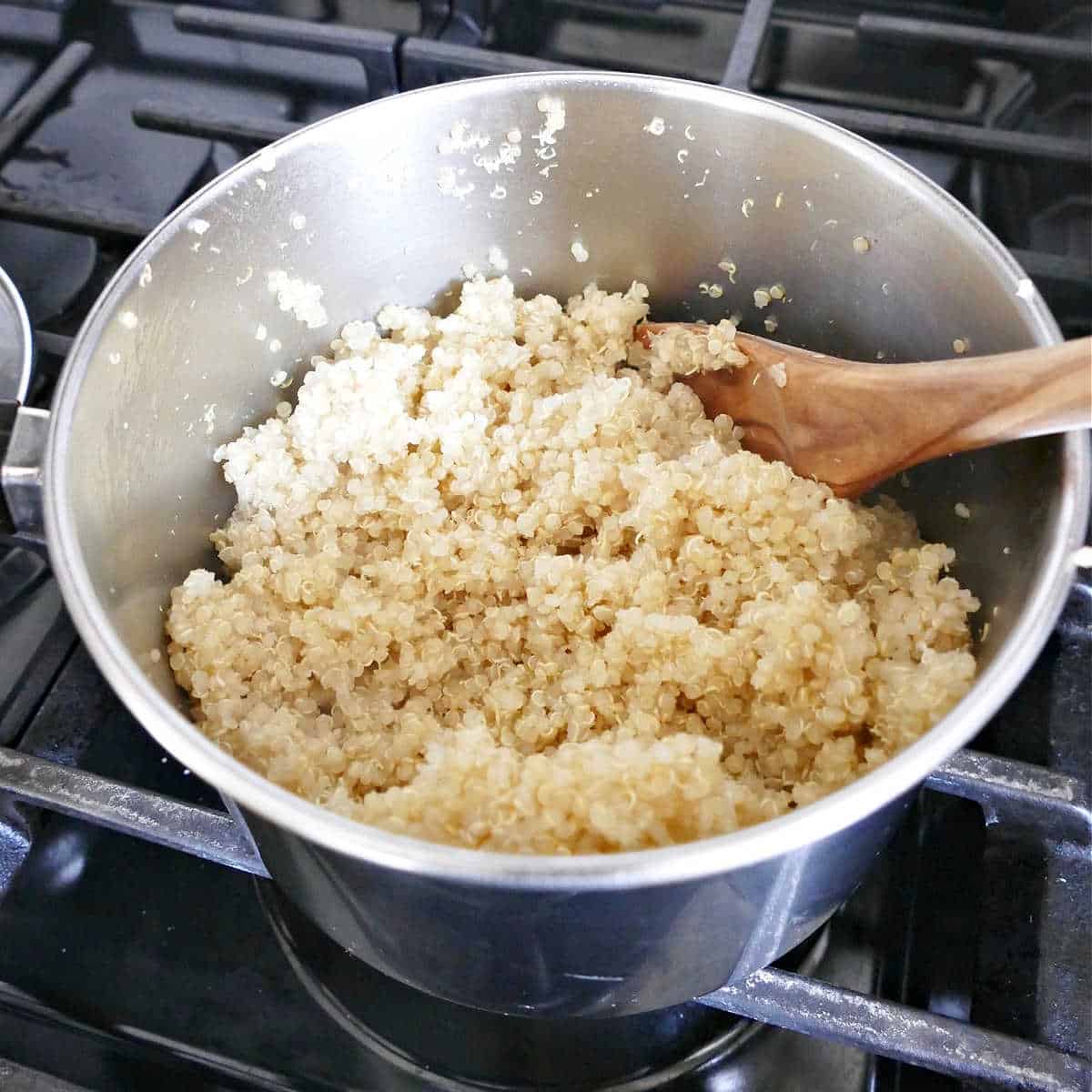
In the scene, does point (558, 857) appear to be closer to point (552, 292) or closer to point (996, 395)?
point (996, 395)

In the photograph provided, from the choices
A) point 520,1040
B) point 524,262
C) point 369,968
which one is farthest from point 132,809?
point 524,262

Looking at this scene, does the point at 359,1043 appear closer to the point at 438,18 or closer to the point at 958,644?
the point at 958,644

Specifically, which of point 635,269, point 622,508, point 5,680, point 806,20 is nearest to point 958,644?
point 622,508

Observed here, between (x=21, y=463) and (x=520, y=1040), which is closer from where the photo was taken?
(x=21, y=463)

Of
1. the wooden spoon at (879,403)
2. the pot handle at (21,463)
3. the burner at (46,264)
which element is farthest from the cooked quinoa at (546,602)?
the burner at (46,264)

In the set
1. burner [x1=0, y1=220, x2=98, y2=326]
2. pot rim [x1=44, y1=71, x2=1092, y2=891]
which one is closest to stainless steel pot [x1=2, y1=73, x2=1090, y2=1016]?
pot rim [x1=44, y1=71, x2=1092, y2=891]

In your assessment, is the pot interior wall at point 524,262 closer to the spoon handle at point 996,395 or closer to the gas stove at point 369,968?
the spoon handle at point 996,395
